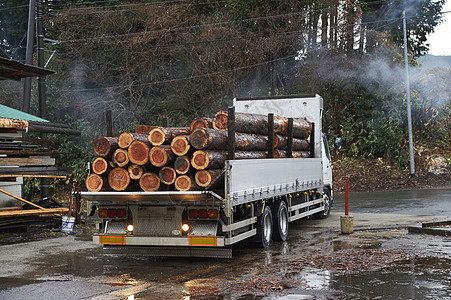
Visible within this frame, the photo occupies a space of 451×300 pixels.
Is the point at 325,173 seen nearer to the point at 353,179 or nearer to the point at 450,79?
the point at 353,179

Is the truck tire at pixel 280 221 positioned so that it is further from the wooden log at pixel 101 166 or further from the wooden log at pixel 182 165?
the wooden log at pixel 101 166

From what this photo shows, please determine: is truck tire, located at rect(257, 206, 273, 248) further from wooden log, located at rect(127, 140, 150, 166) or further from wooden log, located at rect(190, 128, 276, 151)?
wooden log, located at rect(127, 140, 150, 166)

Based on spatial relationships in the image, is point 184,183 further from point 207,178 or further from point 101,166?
point 101,166

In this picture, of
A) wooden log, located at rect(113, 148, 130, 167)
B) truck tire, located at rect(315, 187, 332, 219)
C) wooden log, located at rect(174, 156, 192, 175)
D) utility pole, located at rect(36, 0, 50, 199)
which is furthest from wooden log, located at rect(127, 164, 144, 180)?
utility pole, located at rect(36, 0, 50, 199)

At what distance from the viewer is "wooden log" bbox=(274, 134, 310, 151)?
39.8ft

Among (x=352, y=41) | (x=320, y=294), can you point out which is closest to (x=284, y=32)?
(x=352, y=41)

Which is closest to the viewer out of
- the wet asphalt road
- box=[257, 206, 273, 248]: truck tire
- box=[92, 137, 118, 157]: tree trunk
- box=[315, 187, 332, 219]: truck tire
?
the wet asphalt road

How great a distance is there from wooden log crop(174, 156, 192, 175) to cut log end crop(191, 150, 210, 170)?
82 millimetres

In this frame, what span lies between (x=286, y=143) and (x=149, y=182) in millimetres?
4495

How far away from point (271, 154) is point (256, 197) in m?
1.64

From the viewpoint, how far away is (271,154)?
1127 centimetres

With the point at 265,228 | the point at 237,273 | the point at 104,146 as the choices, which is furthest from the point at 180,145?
the point at 265,228

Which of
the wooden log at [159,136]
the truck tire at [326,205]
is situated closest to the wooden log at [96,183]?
the wooden log at [159,136]

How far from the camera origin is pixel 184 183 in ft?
29.0
